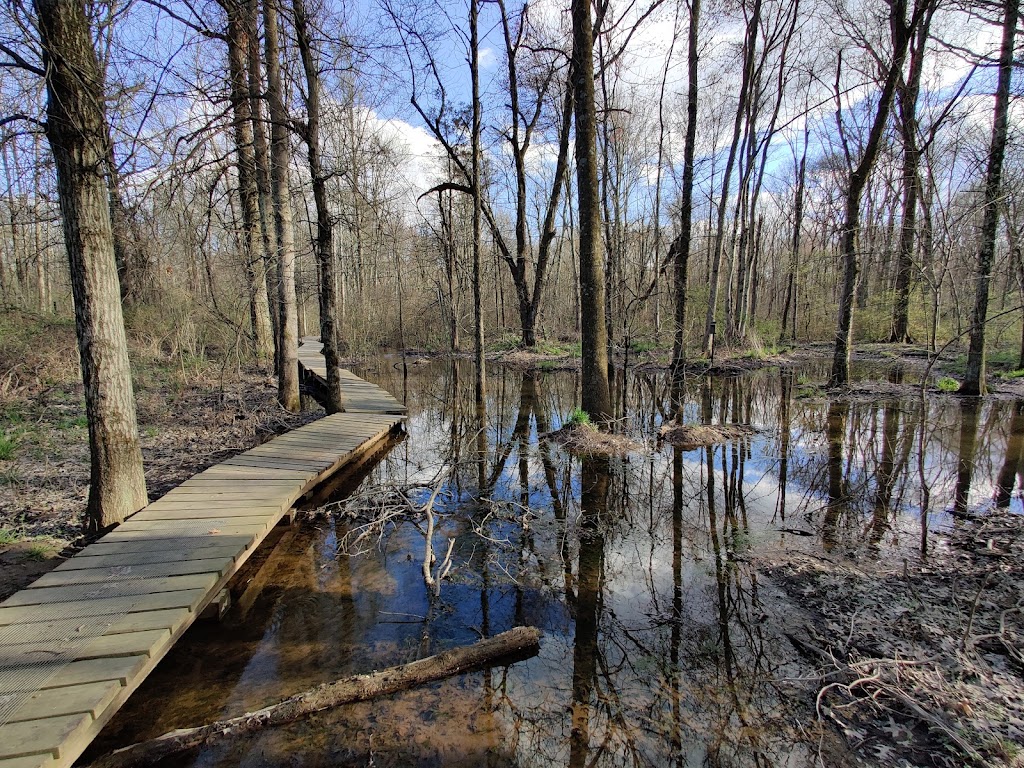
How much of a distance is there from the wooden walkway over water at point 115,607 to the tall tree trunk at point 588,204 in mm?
4910

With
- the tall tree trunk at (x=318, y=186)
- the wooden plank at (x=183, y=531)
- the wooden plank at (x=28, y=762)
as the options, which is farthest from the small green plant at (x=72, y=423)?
Answer: the wooden plank at (x=28, y=762)

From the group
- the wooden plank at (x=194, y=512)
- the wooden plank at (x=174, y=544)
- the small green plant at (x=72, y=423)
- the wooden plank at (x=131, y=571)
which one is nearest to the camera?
the wooden plank at (x=131, y=571)

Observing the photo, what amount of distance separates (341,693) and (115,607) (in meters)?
1.59

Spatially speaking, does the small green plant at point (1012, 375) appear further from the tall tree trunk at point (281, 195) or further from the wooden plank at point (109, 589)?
the wooden plank at point (109, 589)

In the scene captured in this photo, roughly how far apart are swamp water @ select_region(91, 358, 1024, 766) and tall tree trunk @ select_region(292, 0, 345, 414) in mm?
2548

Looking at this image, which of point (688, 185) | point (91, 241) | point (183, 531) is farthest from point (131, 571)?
point (688, 185)

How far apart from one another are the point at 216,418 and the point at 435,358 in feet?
52.3

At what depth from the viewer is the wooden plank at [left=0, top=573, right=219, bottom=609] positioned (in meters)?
3.01

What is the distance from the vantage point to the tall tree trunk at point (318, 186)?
22.2ft

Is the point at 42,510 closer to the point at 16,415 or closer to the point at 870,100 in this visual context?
the point at 16,415

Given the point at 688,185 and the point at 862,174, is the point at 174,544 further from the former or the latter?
the point at 862,174

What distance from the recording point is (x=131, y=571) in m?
3.38

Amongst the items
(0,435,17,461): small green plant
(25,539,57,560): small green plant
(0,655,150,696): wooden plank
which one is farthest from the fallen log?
(0,435,17,461): small green plant

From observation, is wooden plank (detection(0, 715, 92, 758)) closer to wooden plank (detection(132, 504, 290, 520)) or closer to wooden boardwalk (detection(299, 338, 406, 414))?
wooden plank (detection(132, 504, 290, 520))
